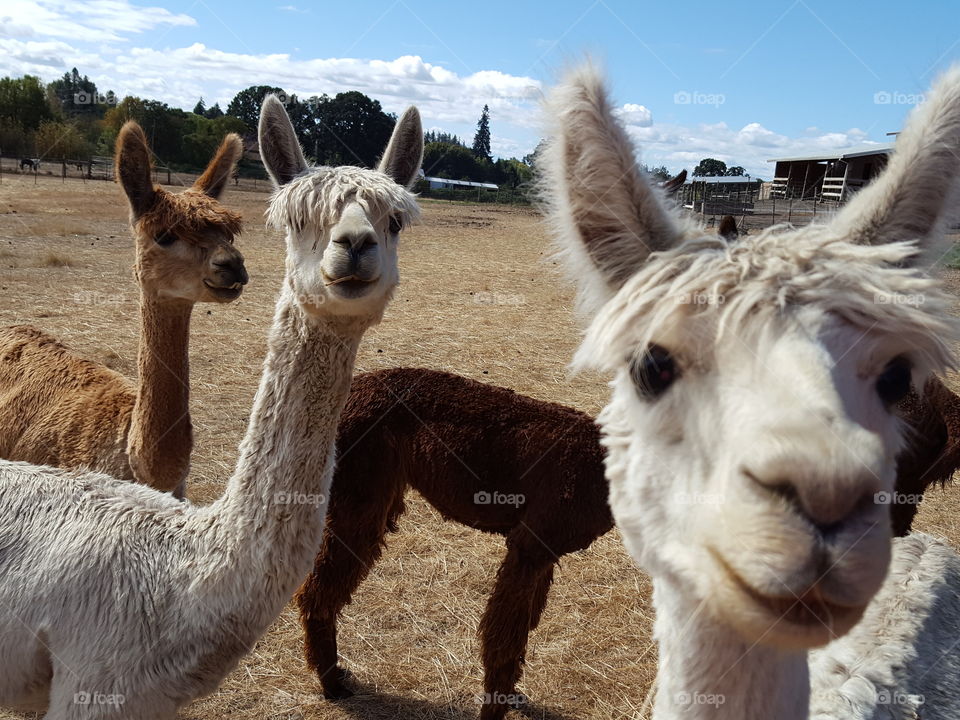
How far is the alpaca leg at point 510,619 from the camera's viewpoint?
347cm

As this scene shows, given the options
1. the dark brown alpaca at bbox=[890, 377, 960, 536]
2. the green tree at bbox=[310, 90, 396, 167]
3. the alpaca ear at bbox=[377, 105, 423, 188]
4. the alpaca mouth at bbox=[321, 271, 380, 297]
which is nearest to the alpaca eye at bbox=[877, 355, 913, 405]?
the alpaca mouth at bbox=[321, 271, 380, 297]

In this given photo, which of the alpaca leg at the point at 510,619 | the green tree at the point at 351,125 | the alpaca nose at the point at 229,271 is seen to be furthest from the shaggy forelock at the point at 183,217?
the green tree at the point at 351,125

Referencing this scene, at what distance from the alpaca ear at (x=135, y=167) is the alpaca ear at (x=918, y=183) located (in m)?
3.79

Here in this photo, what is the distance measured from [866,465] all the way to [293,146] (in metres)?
2.59

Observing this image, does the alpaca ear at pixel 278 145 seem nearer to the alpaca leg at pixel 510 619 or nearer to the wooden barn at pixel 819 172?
the alpaca leg at pixel 510 619

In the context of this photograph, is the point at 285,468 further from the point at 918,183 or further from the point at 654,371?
the point at 918,183

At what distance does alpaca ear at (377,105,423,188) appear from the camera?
10.7ft

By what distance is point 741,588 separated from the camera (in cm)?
122

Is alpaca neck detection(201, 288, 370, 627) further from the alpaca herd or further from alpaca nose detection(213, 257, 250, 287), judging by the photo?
alpaca nose detection(213, 257, 250, 287)

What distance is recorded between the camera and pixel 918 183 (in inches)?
59.2

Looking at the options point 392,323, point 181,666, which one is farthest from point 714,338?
point 392,323

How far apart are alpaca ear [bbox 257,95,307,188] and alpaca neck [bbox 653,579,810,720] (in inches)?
90.9

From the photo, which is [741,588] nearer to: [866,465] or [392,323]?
[866,465]

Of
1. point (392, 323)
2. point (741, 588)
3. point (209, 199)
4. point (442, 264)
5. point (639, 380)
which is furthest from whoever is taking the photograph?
point (442, 264)
